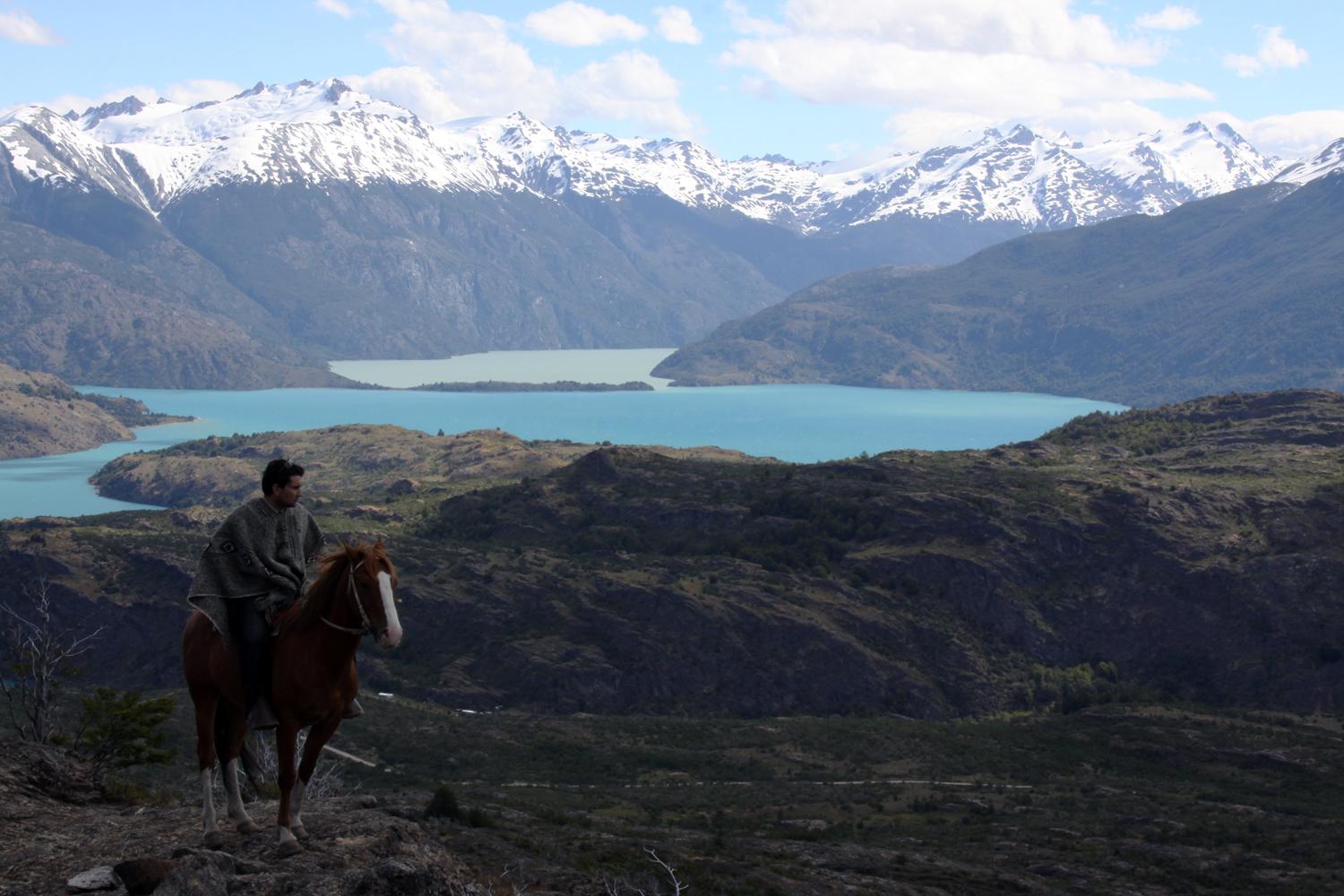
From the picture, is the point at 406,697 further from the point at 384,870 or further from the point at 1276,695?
the point at 384,870

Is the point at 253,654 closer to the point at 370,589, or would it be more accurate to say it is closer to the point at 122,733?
the point at 370,589

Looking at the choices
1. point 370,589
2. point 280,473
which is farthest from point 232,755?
point 280,473

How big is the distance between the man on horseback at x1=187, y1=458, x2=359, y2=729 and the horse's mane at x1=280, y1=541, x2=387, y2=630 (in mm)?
491

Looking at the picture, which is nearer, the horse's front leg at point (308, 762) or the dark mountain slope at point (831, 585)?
the horse's front leg at point (308, 762)

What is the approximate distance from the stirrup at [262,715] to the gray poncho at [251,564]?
99cm

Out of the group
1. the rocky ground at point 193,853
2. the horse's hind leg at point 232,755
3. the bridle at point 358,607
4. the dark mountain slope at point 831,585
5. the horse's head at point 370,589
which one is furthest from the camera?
the dark mountain slope at point 831,585

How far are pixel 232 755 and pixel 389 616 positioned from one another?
142 inches

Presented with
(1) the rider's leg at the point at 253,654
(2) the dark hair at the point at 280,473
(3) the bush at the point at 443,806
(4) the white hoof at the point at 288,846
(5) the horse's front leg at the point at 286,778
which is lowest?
(3) the bush at the point at 443,806

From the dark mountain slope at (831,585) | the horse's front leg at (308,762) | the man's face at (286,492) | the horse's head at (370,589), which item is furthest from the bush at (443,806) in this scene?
the dark mountain slope at (831,585)

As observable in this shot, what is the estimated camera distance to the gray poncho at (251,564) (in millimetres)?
19281

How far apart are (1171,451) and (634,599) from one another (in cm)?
6591

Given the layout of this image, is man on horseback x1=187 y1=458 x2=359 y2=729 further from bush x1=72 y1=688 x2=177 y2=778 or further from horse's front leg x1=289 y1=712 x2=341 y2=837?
bush x1=72 y1=688 x2=177 y2=778

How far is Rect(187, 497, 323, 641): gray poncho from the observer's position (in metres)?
19.3

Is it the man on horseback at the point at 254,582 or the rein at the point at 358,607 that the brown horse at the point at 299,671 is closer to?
the rein at the point at 358,607
